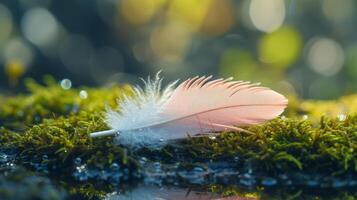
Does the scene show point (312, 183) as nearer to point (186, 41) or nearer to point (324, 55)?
point (324, 55)

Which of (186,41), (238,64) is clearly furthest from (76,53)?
(238,64)

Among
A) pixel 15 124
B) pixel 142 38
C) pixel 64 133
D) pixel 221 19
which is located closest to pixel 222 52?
pixel 221 19

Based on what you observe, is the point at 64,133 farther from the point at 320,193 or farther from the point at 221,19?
the point at 221,19

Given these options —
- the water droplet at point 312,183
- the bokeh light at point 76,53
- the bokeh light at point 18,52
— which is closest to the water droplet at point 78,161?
the water droplet at point 312,183

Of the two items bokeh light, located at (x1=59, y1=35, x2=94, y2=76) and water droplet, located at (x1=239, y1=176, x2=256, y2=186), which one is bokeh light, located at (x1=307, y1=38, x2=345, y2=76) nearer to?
bokeh light, located at (x1=59, y1=35, x2=94, y2=76)

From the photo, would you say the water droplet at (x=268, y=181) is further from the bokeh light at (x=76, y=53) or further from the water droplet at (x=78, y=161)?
the bokeh light at (x=76, y=53)

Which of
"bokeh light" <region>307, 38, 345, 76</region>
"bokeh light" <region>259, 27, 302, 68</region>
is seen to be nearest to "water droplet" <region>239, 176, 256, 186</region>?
"bokeh light" <region>259, 27, 302, 68</region>
